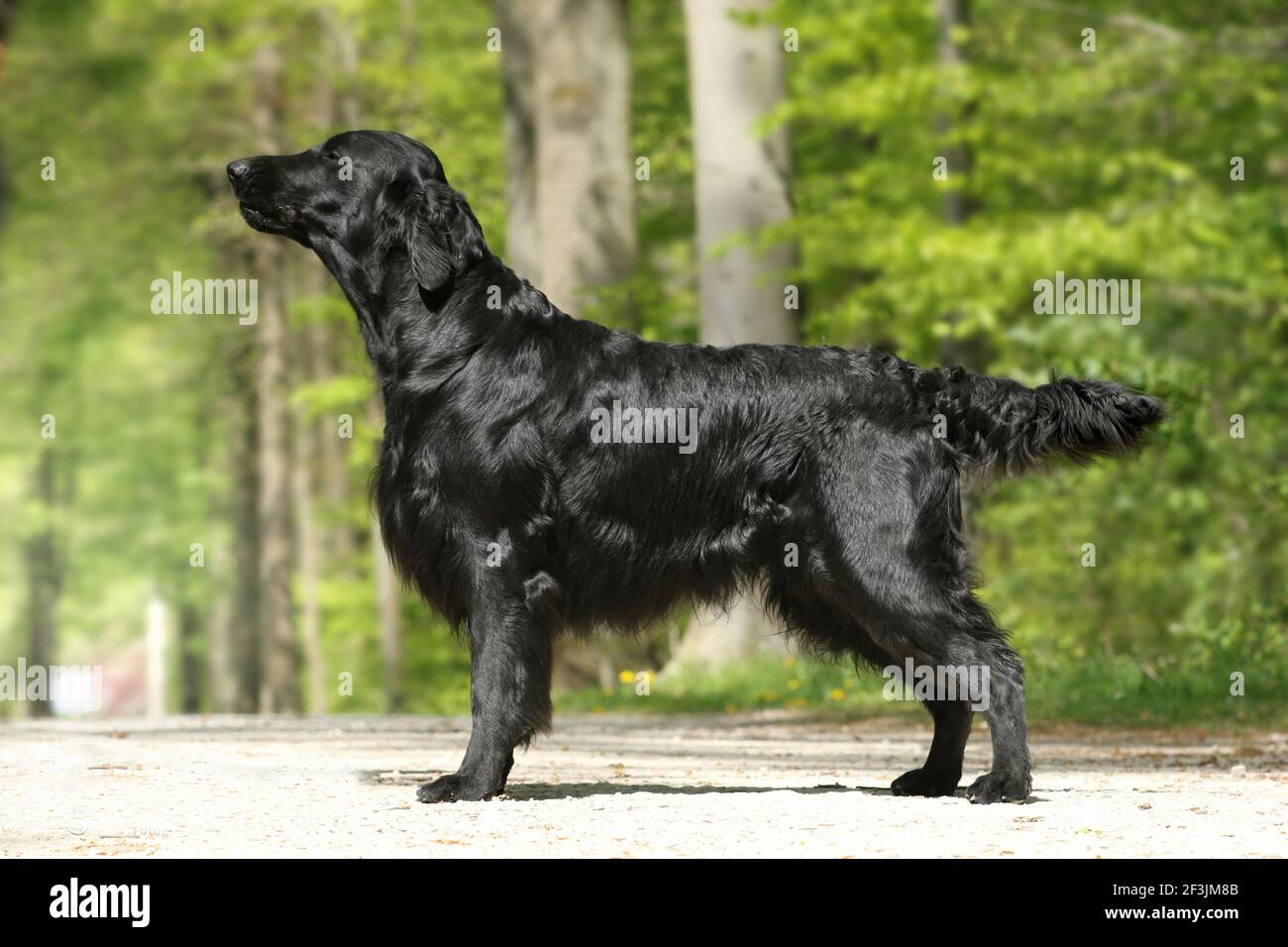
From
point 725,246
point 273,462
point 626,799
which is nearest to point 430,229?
point 626,799

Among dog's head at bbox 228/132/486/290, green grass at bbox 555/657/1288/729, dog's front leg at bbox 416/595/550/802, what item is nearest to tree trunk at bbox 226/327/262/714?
green grass at bbox 555/657/1288/729

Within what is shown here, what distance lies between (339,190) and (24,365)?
25.8m

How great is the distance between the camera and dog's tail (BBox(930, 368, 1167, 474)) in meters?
6.41

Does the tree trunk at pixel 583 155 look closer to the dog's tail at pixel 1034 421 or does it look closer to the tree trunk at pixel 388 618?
the tree trunk at pixel 388 618

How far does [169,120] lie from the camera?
25281 mm

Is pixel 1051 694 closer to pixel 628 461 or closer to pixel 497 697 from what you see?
pixel 628 461

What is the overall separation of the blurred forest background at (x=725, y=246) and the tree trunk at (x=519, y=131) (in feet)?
0.14

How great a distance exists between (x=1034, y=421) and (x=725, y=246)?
810 cm

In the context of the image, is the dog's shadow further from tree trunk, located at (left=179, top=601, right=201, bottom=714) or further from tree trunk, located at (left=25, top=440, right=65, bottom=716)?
tree trunk, located at (left=179, top=601, right=201, bottom=714)

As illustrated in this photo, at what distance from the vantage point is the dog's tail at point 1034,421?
6410 millimetres

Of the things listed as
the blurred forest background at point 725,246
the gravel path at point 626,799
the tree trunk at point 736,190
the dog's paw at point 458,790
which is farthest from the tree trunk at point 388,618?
the dog's paw at point 458,790

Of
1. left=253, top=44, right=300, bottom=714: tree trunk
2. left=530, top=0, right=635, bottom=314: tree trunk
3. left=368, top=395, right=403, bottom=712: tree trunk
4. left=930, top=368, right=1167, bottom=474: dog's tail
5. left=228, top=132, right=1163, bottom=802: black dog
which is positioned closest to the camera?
left=228, top=132, right=1163, bottom=802: black dog

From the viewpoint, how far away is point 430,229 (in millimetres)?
6508

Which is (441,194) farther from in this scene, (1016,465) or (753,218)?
(753,218)
